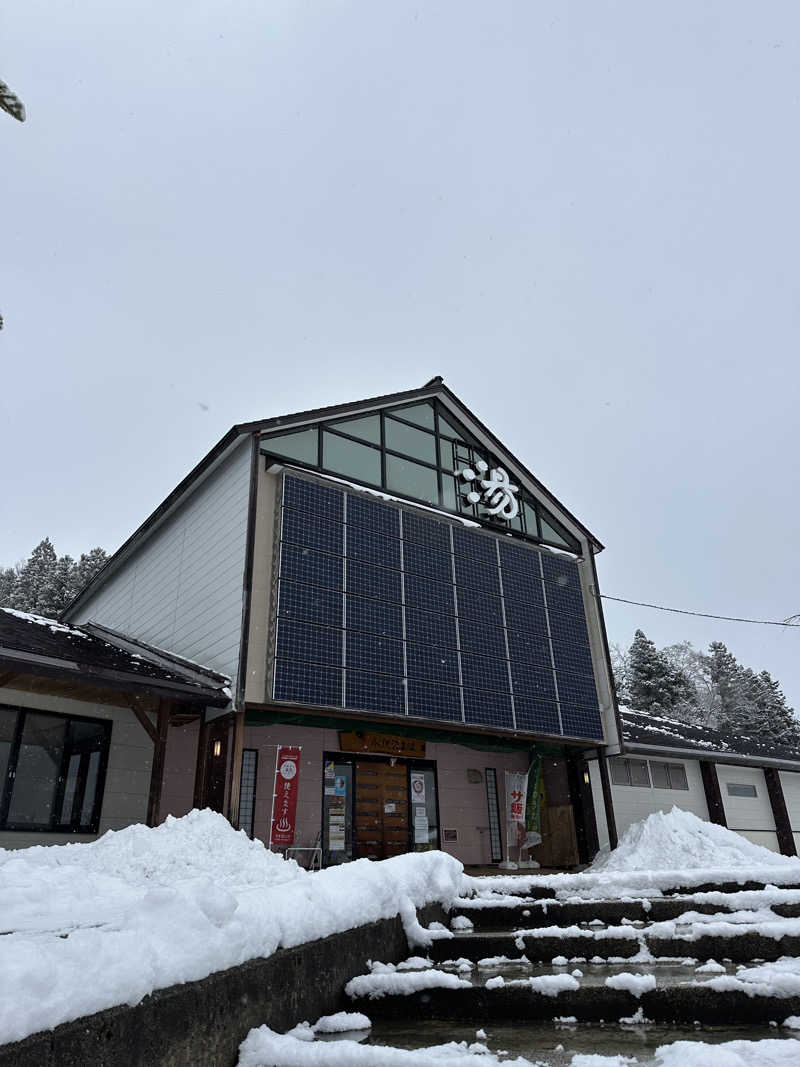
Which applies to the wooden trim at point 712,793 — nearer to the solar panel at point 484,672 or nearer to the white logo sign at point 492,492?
the solar panel at point 484,672

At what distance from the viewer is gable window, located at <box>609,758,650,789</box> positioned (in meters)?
17.5

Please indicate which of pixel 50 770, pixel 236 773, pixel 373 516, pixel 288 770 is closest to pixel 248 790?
pixel 288 770

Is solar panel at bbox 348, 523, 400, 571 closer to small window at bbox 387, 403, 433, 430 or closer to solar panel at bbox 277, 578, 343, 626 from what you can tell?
solar panel at bbox 277, 578, 343, 626

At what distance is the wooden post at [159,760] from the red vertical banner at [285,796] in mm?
Result: 2438

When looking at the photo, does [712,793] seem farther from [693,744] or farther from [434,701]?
[434,701]

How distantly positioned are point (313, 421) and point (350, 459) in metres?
1.10

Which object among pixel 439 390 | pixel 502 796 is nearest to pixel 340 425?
pixel 439 390

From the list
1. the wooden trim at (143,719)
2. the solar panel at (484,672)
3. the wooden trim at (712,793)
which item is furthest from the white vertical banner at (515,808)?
Answer: the wooden trim at (143,719)

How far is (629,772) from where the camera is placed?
58.2 feet

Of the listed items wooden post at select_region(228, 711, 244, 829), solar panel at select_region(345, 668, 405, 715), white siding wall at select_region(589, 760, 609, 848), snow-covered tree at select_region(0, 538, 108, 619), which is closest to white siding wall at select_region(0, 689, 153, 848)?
wooden post at select_region(228, 711, 244, 829)

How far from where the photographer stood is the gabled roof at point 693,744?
57.8 ft

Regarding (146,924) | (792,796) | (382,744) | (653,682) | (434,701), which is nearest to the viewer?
Answer: (146,924)

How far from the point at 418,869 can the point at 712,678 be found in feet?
166

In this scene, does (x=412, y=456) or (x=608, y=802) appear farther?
→ (x=412, y=456)
